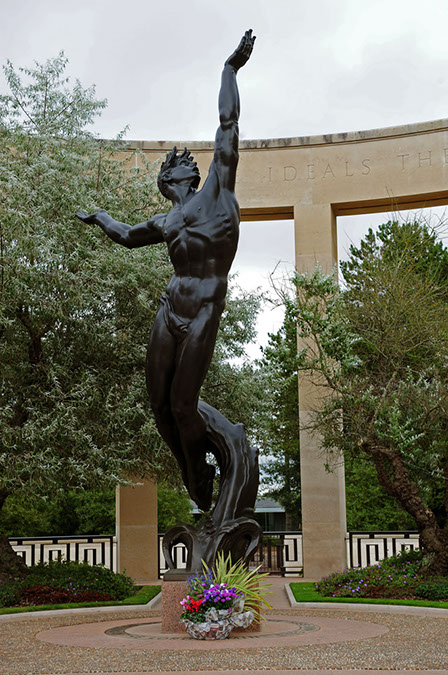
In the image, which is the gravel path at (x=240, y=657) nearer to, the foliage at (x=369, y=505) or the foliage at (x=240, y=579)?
the foliage at (x=240, y=579)

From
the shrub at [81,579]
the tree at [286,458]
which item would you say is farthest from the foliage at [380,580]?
the tree at [286,458]

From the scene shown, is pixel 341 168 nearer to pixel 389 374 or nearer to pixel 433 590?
pixel 389 374

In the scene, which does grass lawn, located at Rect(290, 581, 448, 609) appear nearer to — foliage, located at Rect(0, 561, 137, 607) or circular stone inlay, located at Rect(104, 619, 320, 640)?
foliage, located at Rect(0, 561, 137, 607)

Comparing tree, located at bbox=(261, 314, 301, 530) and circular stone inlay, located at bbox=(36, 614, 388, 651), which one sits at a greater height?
tree, located at bbox=(261, 314, 301, 530)

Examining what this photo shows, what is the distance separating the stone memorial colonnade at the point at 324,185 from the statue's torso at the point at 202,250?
831 centimetres

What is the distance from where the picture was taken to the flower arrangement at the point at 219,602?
5.91 metres

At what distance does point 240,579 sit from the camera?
6.24 meters

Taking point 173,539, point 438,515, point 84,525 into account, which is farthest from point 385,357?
point 84,525

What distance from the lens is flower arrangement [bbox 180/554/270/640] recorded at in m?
5.91

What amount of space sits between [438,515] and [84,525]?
12162 millimetres

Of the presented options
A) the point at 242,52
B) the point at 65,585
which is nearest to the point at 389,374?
the point at 65,585

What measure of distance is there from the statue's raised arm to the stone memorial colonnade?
27.7 ft

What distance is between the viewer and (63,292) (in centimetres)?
1081

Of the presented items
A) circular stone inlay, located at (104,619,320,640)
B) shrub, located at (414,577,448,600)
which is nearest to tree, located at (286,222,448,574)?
shrub, located at (414,577,448,600)
